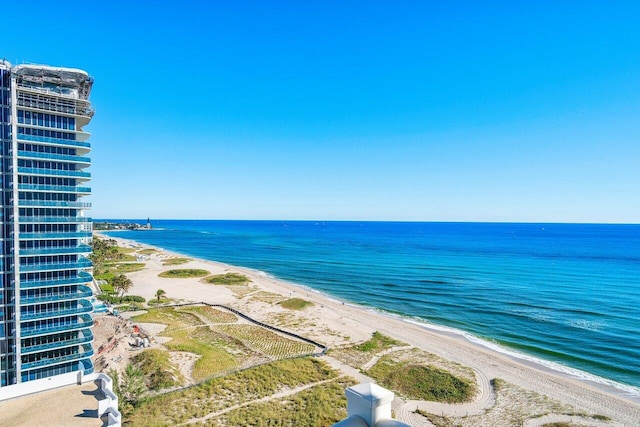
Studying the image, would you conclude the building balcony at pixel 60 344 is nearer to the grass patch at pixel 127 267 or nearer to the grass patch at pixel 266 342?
the grass patch at pixel 266 342

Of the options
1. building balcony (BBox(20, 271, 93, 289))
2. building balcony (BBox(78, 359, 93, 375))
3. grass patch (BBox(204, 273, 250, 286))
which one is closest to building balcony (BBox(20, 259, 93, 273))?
building balcony (BBox(20, 271, 93, 289))

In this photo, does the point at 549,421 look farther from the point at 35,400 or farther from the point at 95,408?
the point at 35,400

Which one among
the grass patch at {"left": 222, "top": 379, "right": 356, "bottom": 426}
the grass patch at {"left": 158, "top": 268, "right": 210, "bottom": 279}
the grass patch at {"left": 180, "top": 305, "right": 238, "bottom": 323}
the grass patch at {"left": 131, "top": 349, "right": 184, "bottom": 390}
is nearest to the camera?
the grass patch at {"left": 222, "top": 379, "right": 356, "bottom": 426}

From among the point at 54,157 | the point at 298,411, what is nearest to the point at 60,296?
the point at 54,157

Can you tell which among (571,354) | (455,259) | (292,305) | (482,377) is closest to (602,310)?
(571,354)

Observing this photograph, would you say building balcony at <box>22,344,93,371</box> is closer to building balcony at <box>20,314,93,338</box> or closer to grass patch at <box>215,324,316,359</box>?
building balcony at <box>20,314,93,338</box>
